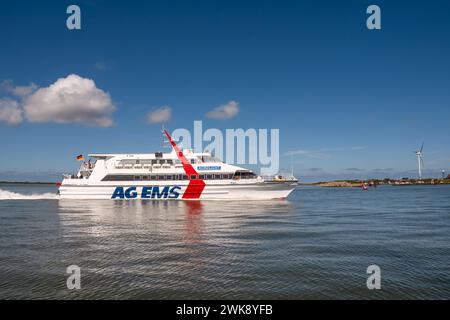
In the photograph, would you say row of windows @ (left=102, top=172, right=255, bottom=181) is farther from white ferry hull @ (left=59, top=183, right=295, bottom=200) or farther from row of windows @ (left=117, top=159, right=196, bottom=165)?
row of windows @ (left=117, top=159, right=196, bottom=165)

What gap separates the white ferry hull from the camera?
40031 mm

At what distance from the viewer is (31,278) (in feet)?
35.4

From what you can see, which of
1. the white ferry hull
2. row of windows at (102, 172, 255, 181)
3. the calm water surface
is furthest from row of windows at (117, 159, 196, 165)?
the calm water surface

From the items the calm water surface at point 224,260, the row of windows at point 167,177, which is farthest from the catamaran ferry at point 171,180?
the calm water surface at point 224,260

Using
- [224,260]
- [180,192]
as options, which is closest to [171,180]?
[180,192]

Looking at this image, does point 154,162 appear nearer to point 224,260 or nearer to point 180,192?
point 180,192

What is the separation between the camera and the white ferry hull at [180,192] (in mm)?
40031

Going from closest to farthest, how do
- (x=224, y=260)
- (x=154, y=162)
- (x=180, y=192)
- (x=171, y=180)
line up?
(x=224, y=260)
(x=180, y=192)
(x=171, y=180)
(x=154, y=162)

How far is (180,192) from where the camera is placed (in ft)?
133

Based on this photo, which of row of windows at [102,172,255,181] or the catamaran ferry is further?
row of windows at [102,172,255,181]

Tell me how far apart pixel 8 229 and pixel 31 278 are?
41.6ft

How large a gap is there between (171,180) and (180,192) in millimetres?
1972

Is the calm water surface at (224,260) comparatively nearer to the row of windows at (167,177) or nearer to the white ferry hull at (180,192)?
the white ferry hull at (180,192)
